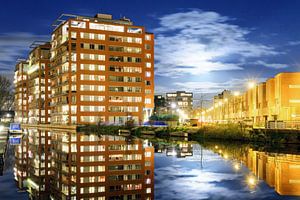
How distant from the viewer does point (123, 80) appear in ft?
413

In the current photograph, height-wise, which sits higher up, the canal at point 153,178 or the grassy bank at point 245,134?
the grassy bank at point 245,134

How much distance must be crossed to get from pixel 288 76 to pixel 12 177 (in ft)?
180

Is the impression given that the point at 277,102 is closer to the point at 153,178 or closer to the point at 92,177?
the point at 153,178

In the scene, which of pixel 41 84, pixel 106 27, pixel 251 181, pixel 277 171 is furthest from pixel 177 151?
pixel 41 84

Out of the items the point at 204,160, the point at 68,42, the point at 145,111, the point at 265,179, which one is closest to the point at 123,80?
the point at 145,111

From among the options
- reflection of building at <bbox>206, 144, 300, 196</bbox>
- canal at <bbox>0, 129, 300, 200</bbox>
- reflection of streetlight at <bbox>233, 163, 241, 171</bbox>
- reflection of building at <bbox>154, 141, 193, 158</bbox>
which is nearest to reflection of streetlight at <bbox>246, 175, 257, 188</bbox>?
canal at <bbox>0, 129, 300, 200</bbox>

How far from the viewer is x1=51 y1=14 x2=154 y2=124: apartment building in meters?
121

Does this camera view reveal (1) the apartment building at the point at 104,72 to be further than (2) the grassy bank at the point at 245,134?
Yes

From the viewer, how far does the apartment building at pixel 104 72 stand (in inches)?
4756

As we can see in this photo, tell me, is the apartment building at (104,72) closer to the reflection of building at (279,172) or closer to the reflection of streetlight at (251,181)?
the reflection of building at (279,172)

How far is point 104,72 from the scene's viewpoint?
12312cm

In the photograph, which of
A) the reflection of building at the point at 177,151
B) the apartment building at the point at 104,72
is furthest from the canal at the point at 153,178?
the apartment building at the point at 104,72

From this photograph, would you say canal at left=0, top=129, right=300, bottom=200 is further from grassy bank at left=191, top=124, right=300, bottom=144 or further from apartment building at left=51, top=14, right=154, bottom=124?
apartment building at left=51, top=14, right=154, bottom=124

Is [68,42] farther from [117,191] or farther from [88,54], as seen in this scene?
[117,191]
